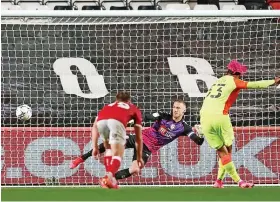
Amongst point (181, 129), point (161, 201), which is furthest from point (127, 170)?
point (161, 201)

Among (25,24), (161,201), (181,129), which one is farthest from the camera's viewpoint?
(25,24)

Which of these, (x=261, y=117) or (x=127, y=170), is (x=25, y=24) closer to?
(x=127, y=170)

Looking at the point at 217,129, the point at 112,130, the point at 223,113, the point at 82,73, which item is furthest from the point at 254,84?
the point at 82,73

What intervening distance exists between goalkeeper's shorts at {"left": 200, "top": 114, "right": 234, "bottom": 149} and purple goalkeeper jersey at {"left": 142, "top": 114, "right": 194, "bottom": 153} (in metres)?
0.15

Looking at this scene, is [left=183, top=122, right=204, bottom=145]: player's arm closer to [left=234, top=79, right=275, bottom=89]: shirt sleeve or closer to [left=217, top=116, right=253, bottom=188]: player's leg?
[left=217, top=116, right=253, bottom=188]: player's leg

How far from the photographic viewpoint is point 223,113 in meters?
6.64

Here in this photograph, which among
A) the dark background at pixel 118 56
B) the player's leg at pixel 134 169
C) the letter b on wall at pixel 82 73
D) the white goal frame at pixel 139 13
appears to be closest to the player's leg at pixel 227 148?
the player's leg at pixel 134 169

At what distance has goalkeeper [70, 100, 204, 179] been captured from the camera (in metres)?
6.82

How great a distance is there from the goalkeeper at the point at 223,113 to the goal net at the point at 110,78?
76cm

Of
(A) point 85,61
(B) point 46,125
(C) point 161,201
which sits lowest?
(C) point 161,201

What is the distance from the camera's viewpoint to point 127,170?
7008mm

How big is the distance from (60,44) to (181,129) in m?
1.59

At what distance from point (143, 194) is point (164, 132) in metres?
0.70

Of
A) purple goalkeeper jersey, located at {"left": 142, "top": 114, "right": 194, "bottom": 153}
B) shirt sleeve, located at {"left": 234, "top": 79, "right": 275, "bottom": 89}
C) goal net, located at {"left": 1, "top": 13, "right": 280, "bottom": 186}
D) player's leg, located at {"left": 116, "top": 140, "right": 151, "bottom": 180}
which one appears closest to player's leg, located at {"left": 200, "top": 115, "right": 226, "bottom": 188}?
purple goalkeeper jersey, located at {"left": 142, "top": 114, "right": 194, "bottom": 153}
